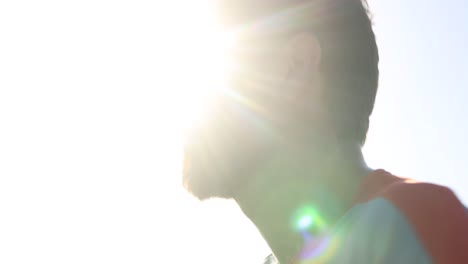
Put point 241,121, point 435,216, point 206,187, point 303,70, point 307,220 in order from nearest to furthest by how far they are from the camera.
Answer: point 435,216 < point 307,220 < point 303,70 < point 241,121 < point 206,187

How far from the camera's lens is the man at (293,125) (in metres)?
2.48

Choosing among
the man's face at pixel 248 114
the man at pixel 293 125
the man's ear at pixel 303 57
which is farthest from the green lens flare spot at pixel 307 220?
the man's ear at pixel 303 57

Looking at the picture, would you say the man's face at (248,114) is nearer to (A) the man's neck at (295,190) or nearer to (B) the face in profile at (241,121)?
(B) the face in profile at (241,121)

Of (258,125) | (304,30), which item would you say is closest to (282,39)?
(304,30)

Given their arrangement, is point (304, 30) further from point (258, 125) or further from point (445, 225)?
point (445, 225)

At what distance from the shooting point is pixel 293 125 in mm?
2783

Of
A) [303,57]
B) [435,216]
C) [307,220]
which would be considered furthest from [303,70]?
[435,216]

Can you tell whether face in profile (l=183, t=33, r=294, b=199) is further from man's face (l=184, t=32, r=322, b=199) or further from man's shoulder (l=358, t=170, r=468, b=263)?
man's shoulder (l=358, t=170, r=468, b=263)

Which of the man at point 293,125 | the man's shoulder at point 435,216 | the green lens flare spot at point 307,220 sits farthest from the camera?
the man at point 293,125

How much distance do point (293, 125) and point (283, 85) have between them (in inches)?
9.0

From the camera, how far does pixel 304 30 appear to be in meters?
2.87

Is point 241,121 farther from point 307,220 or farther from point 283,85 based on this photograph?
point 307,220

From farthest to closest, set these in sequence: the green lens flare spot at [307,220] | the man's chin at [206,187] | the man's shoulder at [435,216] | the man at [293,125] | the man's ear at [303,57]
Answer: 1. the man's chin at [206,187]
2. the man's ear at [303,57]
3. the man at [293,125]
4. the green lens flare spot at [307,220]
5. the man's shoulder at [435,216]

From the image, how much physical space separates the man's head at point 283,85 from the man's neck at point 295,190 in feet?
0.40
